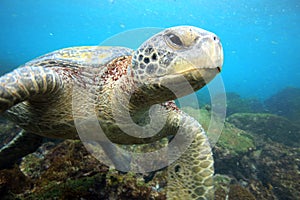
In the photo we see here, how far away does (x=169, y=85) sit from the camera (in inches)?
61.6

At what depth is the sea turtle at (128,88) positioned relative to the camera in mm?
1503

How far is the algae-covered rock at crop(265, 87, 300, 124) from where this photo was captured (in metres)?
15.9

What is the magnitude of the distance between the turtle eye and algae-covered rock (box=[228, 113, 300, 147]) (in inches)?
347

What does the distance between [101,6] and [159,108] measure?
66709mm

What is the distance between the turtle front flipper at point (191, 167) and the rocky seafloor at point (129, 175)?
0.42 m

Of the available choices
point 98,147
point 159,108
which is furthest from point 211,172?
point 98,147

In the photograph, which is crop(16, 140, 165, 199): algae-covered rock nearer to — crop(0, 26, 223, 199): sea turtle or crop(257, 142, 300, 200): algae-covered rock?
crop(0, 26, 223, 199): sea turtle

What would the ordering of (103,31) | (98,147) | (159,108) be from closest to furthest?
(159,108)
(98,147)
(103,31)

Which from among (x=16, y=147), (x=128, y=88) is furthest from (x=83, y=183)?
(x=128, y=88)

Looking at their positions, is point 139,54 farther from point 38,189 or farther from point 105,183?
point 38,189

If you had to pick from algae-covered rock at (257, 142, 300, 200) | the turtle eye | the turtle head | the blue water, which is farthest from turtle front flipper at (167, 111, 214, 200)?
the blue water

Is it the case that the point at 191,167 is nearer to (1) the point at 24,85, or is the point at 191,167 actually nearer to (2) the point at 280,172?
(1) the point at 24,85

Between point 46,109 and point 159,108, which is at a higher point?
point 46,109

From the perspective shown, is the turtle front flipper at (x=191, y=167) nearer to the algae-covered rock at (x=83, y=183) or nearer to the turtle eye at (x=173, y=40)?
the algae-covered rock at (x=83, y=183)
